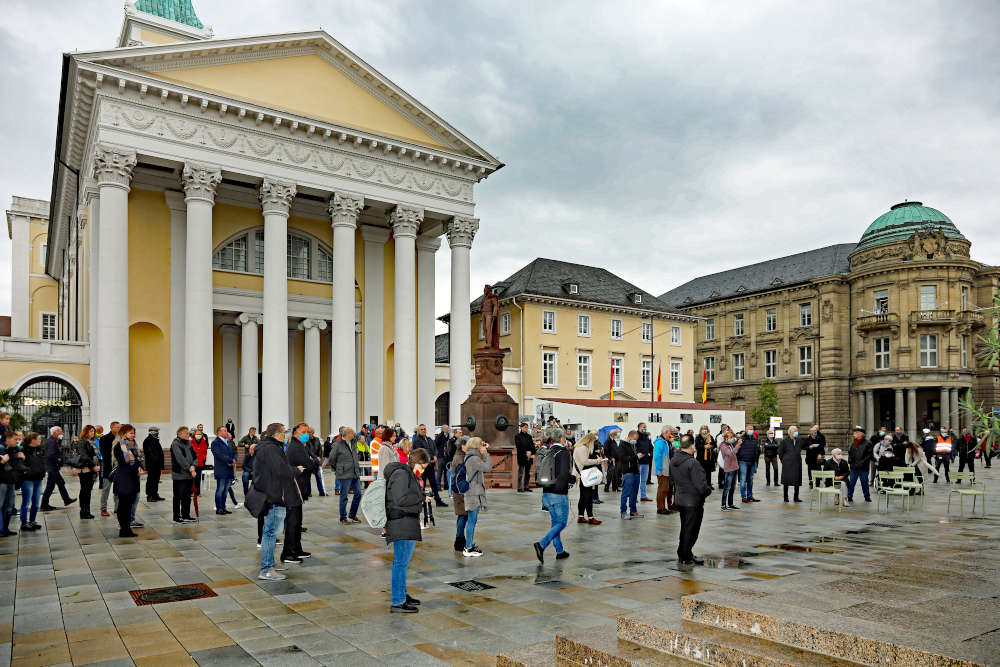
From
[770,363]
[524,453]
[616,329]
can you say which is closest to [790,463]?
[524,453]

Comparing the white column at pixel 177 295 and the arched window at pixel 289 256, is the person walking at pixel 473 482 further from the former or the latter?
the arched window at pixel 289 256

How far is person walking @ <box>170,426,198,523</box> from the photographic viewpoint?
13148mm

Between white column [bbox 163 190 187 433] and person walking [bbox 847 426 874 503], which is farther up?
white column [bbox 163 190 187 433]

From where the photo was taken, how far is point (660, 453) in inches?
638

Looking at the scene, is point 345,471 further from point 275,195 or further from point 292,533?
point 275,195

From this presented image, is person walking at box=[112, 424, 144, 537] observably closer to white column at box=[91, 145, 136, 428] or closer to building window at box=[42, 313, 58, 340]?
white column at box=[91, 145, 136, 428]

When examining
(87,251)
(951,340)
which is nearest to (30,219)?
(87,251)

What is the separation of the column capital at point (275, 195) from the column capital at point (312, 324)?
6.23 metres

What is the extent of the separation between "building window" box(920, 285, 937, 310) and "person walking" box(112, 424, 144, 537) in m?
55.5

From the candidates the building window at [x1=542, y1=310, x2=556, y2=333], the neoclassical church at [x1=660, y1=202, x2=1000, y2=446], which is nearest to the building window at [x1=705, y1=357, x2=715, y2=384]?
the neoclassical church at [x1=660, y1=202, x2=1000, y2=446]

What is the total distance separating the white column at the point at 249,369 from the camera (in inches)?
1277

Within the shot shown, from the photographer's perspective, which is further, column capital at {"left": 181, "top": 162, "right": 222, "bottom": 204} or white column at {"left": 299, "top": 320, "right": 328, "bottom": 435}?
white column at {"left": 299, "top": 320, "right": 328, "bottom": 435}

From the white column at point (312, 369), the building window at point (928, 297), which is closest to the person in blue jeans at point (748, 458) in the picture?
the white column at point (312, 369)

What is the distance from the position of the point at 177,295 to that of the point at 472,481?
23575mm
